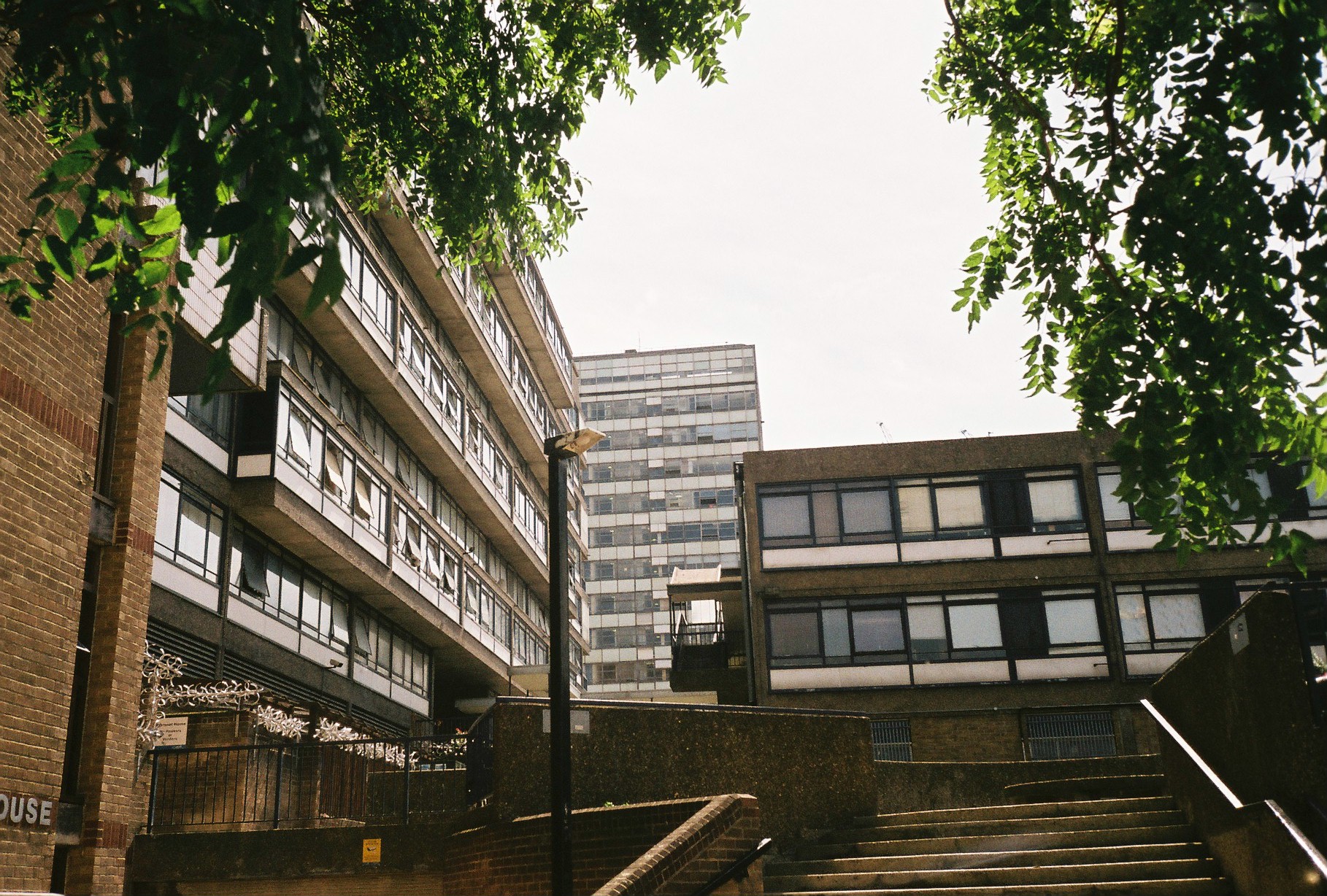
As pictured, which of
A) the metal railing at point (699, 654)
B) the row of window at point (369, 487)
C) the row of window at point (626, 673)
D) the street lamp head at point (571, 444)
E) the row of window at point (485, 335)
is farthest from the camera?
the row of window at point (626, 673)

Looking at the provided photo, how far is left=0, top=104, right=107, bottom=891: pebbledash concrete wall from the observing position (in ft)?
33.8

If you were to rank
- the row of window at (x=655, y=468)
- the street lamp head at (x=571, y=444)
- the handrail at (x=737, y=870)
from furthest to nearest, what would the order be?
the row of window at (x=655, y=468) → the street lamp head at (x=571, y=444) → the handrail at (x=737, y=870)

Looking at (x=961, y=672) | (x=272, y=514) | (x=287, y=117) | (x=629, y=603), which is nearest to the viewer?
(x=287, y=117)

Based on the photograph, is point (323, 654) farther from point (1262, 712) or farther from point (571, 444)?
point (1262, 712)

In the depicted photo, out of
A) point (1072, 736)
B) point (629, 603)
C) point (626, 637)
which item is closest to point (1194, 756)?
point (1072, 736)

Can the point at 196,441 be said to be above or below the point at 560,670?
above

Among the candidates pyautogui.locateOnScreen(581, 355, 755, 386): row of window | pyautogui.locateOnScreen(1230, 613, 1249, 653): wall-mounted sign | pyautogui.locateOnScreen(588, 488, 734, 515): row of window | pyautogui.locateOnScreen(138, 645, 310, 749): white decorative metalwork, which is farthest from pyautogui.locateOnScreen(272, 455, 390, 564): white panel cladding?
pyautogui.locateOnScreen(581, 355, 755, 386): row of window

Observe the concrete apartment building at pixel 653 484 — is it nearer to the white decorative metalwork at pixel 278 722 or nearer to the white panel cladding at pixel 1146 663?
the white panel cladding at pixel 1146 663

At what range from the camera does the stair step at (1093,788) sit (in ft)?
41.4

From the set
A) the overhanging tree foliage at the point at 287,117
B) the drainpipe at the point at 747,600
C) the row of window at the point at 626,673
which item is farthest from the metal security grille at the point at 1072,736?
the row of window at the point at 626,673

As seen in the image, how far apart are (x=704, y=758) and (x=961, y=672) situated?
19037 millimetres

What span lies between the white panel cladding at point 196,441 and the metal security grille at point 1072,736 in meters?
18.6

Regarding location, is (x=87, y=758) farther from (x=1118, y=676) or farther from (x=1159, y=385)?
(x=1118, y=676)

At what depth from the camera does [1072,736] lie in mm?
26844
